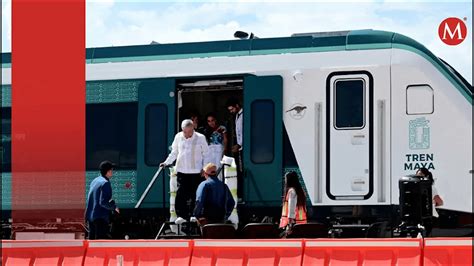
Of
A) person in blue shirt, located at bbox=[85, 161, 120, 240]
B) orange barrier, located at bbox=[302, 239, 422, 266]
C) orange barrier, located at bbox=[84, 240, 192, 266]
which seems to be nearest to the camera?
orange barrier, located at bbox=[302, 239, 422, 266]

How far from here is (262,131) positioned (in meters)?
16.1

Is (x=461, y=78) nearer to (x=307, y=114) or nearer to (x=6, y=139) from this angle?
(x=307, y=114)

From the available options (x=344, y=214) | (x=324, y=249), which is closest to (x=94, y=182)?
(x=344, y=214)

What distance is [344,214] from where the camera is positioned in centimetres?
1545

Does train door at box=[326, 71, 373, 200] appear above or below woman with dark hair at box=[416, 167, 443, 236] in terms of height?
above

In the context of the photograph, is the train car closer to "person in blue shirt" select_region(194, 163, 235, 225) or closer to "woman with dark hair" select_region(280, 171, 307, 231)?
"woman with dark hair" select_region(280, 171, 307, 231)

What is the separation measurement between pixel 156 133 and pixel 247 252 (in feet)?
17.3

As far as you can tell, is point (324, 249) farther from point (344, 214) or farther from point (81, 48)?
point (81, 48)

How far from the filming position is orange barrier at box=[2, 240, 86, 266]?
1265 cm

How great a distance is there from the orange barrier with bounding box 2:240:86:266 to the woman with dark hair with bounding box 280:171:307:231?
142 inches

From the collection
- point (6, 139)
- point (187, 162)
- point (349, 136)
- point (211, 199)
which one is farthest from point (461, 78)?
point (6, 139)

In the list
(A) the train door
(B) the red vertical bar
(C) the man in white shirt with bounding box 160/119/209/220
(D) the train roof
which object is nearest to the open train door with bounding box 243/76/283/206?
(D) the train roof

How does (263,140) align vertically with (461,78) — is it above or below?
below

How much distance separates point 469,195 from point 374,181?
1.47m
